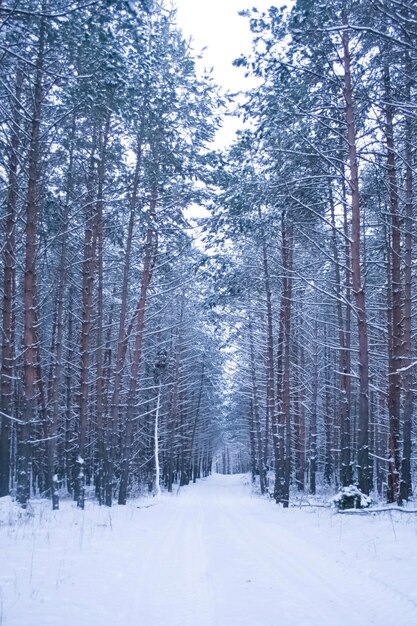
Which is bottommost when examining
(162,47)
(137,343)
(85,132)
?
(137,343)

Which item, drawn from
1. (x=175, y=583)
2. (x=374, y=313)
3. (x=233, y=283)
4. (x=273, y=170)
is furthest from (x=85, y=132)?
(x=374, y=313)

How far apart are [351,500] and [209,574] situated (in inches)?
232

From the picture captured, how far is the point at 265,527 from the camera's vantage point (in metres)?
12.4

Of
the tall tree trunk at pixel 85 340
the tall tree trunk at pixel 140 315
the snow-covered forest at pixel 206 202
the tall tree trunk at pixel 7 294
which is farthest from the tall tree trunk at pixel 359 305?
the tall tree trunk at pixel 7 294

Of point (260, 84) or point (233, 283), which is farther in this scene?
point (233, 283)

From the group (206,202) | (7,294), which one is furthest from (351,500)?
(206,202)

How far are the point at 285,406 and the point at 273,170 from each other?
346 inches

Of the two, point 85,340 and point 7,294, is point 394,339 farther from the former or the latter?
point 7,294

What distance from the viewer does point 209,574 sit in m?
6.77

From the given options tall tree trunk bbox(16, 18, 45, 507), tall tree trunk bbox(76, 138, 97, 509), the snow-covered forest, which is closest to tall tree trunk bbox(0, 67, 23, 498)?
the snow-covered forest

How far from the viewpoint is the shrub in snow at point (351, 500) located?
11.2 metres

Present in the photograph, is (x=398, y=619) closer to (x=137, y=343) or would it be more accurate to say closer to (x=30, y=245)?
(x=30, y=245)

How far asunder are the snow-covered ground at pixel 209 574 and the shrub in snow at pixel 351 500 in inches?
15.9

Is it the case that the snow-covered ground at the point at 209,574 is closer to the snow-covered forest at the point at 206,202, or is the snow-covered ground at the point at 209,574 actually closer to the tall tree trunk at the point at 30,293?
the snow-covered forest at the point at 206,202
